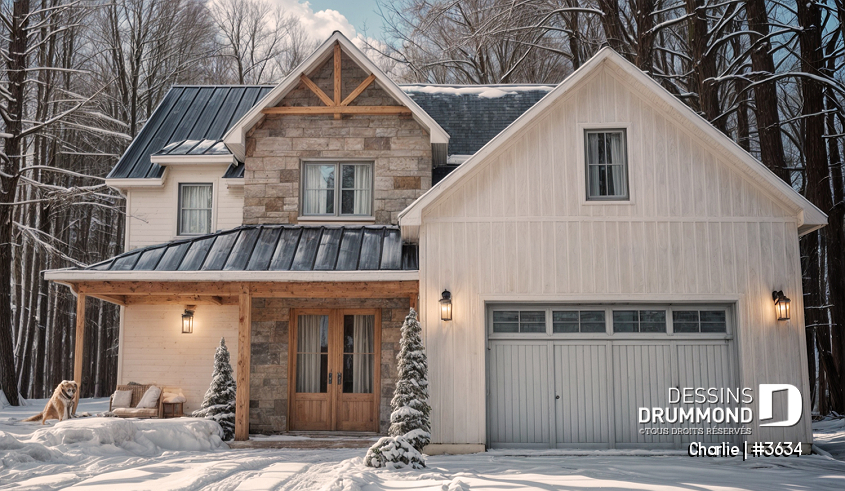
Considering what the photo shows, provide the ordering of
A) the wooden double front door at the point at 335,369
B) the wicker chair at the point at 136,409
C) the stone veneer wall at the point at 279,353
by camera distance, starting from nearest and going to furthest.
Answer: the stone veneer wall at the point at 279,353 < the wooden double front door at the point at 335,369 < the wicker chair at the point at 136,409

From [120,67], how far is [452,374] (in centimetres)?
1734

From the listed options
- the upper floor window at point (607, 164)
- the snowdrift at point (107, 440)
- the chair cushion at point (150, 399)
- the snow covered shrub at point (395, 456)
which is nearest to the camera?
the snowdrift at point (107, 440)

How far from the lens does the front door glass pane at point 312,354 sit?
508 inches

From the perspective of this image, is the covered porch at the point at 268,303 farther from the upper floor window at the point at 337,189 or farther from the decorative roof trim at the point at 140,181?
the decorative roof trim at the point at 140,181

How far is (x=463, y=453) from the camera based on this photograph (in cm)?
1038

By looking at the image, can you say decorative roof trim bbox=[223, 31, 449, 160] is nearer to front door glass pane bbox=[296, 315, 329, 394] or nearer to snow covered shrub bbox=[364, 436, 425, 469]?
front door glass pane bbox=[296, 315, 329, 394]

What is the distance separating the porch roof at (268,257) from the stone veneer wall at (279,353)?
1.26 meters

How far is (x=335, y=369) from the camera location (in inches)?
508

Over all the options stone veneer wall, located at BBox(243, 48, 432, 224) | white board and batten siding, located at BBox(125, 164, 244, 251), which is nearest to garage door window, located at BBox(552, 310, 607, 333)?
stone veneer wall, located at BBox(243, 48, 432, 224)

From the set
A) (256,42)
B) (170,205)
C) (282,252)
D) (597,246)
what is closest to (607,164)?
(597,246)

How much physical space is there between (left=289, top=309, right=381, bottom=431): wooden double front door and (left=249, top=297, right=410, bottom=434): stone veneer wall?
182 mm

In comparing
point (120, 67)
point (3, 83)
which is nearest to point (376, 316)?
point (3, 83)

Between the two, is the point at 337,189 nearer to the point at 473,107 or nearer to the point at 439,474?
the point at 473,107

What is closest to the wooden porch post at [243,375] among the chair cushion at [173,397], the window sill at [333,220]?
the window sill at [333,220]
